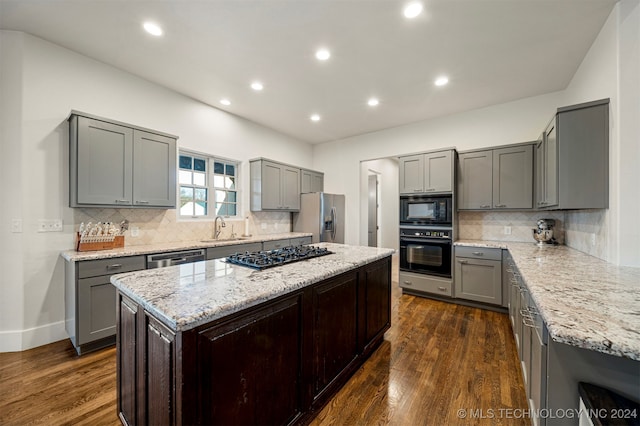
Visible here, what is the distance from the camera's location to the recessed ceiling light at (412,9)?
6.75ft

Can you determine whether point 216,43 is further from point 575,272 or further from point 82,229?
point 575,272

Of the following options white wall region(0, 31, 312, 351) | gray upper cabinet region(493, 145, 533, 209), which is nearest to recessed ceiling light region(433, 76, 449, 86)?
gray upper cabinet region(493, 145, 533, 209)

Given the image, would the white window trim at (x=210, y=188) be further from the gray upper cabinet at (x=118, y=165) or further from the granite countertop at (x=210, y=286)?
the granite countertop at (x=210, y=286)

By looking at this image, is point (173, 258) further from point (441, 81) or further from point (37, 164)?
point (441, 81)

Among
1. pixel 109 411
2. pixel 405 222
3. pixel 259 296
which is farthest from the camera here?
pixel 405 222

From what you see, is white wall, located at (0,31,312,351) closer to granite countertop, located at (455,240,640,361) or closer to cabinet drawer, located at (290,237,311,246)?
cabinet drawer, located at (290,237,311,246)

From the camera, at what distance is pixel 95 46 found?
Result: 2.65 meters

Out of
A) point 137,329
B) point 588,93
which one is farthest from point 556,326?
point 588,93

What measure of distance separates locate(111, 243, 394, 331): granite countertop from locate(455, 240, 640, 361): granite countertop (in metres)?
1.11

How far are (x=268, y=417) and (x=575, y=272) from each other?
85.6 inches

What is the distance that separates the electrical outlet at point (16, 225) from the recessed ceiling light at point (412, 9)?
4.05 metres

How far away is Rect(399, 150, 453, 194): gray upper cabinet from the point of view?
3.80 m

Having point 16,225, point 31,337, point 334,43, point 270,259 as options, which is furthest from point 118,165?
point 334,43

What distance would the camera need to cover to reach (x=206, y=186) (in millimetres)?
4121
